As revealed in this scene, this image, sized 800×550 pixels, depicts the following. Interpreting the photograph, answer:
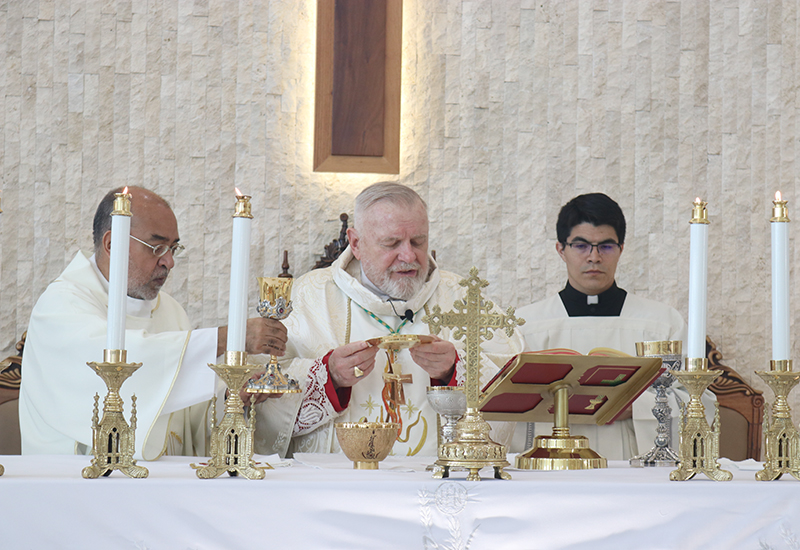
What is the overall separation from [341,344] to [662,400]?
1.57 m

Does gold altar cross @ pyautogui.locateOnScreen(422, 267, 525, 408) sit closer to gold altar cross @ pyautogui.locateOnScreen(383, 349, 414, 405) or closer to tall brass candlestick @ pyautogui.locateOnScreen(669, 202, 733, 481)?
tall brass candlestick @ pyautogui.locateOnScreen(669, 202, 733, 481)

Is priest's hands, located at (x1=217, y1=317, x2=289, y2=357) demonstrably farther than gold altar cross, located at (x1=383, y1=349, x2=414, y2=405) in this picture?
No

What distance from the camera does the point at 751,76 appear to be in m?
6.08

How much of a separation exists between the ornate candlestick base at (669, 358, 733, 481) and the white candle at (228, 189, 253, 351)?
1052 millimetres

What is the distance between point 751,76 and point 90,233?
4.38m

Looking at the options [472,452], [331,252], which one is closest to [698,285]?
[472,452]

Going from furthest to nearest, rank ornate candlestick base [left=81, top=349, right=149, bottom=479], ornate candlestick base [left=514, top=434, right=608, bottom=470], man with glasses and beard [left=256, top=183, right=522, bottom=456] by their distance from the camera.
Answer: man with glasses and beard [left=256, top=183, right=522, bottom=456]
ornate candlestick base [left=514, top=434, right=608, bottom=470]
ornate candlestick base [left=81, top=349, right=149, bottom=479]

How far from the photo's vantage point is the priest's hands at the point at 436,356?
3.29m

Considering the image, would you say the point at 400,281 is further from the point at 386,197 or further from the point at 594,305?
the point at 594,305

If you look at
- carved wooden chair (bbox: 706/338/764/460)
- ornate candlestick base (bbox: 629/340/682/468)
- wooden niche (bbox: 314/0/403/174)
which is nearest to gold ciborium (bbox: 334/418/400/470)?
ornate candlestick base (bbox: 629/340/682/468)

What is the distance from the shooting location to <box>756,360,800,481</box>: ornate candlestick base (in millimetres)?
2256

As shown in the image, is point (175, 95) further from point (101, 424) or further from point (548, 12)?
point (101, 424)

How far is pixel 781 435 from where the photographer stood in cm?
231

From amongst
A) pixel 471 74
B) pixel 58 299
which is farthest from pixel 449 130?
pixel 58 299
